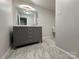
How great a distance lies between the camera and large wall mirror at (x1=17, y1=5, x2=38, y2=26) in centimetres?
396

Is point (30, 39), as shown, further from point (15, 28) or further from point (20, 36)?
point (15, 28)

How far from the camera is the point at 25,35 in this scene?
10.4 ft

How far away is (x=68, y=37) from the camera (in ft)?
7.47

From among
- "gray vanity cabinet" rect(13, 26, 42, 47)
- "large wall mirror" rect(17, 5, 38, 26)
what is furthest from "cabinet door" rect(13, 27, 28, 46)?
"large wall mirror" rect(17, 5, 38, 26)

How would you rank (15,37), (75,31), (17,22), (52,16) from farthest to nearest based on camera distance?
(52,16) < (17,22) < (15,37) < (75,31)

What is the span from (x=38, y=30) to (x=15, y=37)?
1.24m

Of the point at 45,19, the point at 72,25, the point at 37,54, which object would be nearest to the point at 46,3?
the point at 45,19

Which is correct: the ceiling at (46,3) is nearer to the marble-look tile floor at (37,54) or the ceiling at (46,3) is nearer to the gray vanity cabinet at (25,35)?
the gray vanity cabinet at (25,35)

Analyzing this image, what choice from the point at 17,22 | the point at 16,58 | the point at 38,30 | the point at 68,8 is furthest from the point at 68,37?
the point at 17,22

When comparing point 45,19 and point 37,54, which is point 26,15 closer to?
point 45,19

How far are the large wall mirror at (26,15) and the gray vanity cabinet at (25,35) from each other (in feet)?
2.63

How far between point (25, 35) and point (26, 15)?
53.7 inches

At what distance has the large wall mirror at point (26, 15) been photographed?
396 cm

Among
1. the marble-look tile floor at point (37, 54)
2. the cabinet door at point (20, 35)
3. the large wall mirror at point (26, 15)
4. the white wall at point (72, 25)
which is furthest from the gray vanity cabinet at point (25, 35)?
the white wall at point (72, 25)
